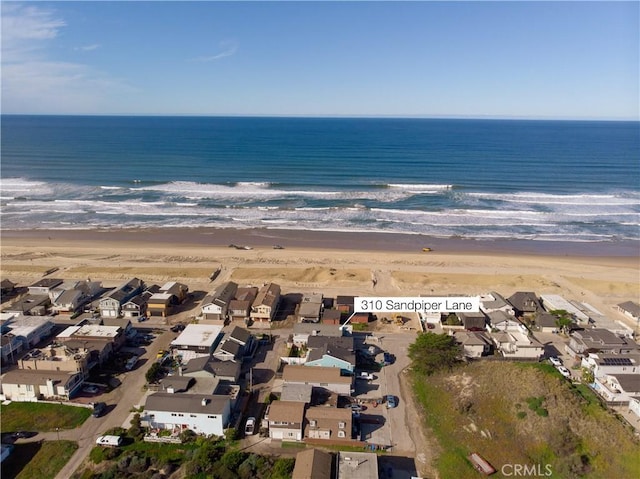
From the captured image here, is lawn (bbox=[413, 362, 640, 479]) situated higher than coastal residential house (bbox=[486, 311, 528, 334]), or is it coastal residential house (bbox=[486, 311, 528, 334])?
coastal residential house (bbox=[486, 311, 528, 334])

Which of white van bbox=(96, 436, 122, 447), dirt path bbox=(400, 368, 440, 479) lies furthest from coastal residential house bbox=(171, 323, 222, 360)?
dirt path bbox=(400, 368, 440, 479)

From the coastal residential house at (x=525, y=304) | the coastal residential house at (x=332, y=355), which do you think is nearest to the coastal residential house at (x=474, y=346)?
the coastal residential house at (x=525, y=304)

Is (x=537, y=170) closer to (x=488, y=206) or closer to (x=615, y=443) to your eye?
(x=488, y=206)

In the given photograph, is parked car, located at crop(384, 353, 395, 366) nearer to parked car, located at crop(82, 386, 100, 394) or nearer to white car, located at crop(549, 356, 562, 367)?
white car, located at crop(549, 356, 562, 367)

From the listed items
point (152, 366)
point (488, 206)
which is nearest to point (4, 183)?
point (152, 366)

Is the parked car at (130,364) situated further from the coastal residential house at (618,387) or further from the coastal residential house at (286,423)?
the coastal residential house at (618,387)

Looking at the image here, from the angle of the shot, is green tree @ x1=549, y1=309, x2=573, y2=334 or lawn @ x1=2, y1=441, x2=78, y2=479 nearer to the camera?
lawn @ x1=2, y1=441, x2=78, y2=479
